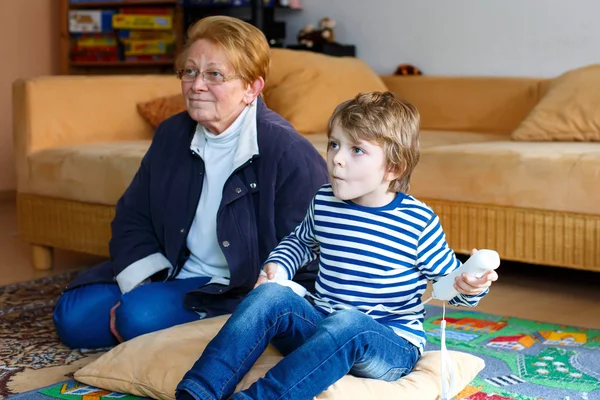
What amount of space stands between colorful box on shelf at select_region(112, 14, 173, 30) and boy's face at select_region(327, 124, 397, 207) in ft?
11.6

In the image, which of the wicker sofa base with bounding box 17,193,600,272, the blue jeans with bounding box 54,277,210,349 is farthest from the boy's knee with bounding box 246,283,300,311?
the wicker sofa base with bounding box 17,193,600,272

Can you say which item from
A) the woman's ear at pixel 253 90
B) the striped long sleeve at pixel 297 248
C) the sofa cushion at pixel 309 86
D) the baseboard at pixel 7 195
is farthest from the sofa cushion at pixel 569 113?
the baseboard at pixel 7 195

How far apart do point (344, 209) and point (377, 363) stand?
0.27 metres

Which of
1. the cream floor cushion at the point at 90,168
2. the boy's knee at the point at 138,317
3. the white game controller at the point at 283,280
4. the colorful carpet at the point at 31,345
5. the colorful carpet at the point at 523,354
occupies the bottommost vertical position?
the colorful carpet at the point at 31,345

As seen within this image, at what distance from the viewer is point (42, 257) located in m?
3.22

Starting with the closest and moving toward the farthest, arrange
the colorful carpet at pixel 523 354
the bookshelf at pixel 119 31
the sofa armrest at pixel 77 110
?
1. the colorful carpet at pixel 523 354
2. the sofa armrest at pixel 77 110
3. the bookshelf at pixel 119 31

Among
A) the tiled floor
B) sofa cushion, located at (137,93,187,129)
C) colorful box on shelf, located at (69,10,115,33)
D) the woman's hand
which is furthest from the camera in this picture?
colorful box on shelf, located at (69,10,115,33)

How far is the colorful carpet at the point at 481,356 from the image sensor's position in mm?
1802

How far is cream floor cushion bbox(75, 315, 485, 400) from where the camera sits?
1.56m

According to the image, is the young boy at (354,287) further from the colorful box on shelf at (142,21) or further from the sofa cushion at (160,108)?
the colorful box on shelf at (142,21)

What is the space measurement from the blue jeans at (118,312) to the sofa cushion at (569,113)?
1481 mm

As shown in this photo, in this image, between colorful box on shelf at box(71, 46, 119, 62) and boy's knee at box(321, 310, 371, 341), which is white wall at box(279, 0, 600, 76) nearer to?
colorful box on shelf at box(71, 46, 119, 62)

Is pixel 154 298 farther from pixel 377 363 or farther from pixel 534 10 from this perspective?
pixel 534 10

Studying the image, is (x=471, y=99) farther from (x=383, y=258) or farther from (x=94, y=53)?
(x=94, y=53)
